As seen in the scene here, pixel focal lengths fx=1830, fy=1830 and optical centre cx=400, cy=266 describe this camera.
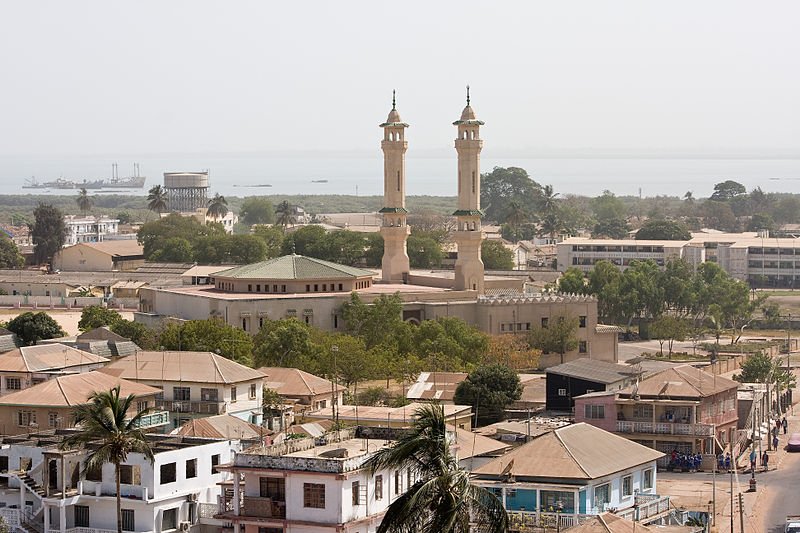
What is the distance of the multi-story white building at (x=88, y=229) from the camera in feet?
559

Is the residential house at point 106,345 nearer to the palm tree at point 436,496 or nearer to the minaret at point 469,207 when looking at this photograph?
the minaret at point 469,207

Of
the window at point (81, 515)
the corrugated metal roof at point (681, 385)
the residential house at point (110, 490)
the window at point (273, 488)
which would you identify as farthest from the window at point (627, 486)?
the corrugated metal roof at point (681, 385)

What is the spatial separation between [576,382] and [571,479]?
21.7m

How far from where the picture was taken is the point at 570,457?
4209 centimetres

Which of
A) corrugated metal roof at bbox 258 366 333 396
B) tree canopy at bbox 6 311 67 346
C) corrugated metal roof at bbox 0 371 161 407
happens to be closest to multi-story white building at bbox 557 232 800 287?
tree canopy at bbox 6 311 67 346

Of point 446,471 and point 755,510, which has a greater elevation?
point 446,471

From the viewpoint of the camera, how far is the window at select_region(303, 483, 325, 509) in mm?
36094

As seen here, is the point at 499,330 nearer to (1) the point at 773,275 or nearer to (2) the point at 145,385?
(2) the point at 145,385

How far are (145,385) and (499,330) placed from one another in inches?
1413

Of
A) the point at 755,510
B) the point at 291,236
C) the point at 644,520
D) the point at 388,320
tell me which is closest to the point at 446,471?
the point at 644,520

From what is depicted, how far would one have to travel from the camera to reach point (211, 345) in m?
70.0

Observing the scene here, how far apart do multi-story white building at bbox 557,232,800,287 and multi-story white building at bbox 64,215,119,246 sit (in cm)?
5032

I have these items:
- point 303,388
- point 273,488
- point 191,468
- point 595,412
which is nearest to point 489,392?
point 595,412

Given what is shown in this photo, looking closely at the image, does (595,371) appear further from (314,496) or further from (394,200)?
(394,200)
